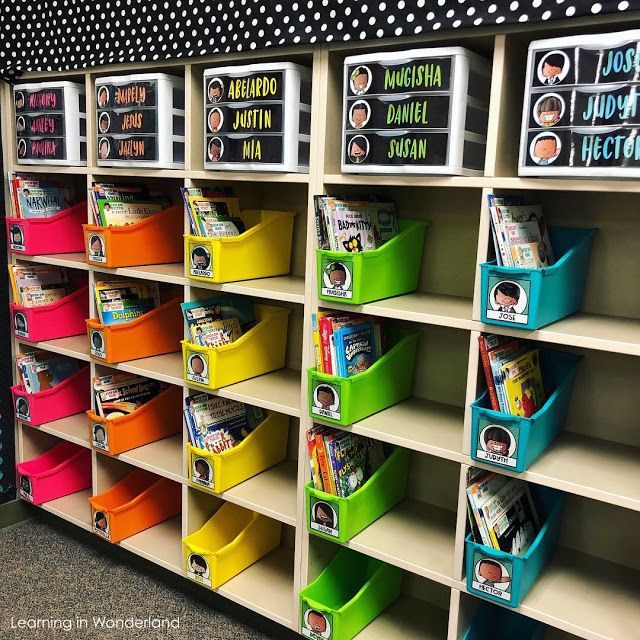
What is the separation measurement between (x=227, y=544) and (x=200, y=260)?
988 mm

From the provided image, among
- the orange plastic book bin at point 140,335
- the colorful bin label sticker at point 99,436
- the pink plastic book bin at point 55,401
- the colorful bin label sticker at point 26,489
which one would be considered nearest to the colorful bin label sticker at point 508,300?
the orange plastic book bin at point 140,335

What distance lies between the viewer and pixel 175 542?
2.42 metres

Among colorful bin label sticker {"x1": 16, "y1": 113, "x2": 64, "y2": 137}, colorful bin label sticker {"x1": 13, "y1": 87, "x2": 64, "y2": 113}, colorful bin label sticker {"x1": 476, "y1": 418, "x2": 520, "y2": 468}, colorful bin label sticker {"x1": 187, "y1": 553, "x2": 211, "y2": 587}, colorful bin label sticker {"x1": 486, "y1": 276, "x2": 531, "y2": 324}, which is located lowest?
colorful bin label sticker {"x1": 187, "y1": 553, "x2": 211, "y2": 587}

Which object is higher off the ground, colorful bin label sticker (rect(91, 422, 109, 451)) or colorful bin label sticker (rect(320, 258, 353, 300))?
colorful bin label sticker (rect(320, 258, 353, 300))

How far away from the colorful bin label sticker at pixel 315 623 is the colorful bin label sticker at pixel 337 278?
885mm

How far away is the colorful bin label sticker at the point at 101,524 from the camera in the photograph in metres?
2.39

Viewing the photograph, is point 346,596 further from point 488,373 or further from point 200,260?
point 200,260

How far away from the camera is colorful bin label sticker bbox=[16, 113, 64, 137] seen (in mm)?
2312

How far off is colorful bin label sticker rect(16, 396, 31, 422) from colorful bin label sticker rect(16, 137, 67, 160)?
92 cm

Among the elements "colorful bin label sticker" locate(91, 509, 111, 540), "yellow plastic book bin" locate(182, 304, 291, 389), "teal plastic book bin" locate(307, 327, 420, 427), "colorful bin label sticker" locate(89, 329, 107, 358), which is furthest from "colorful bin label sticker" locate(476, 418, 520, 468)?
"colorful bin label sticker" locate(91, 509, 111, 540)

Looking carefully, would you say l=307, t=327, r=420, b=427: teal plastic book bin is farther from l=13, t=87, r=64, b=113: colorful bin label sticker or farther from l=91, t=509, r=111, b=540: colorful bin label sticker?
l=13, t=87, r=64, b=113: colorful bin label sticker

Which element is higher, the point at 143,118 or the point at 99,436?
the point at 143,118

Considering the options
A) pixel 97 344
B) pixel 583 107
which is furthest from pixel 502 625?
pixel 97 344

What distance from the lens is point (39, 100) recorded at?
2340 millimetres
